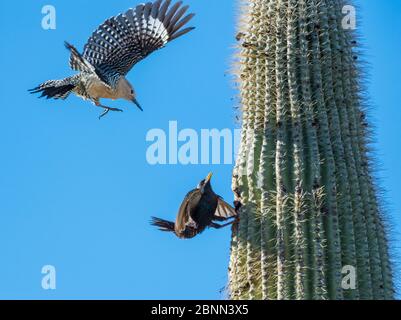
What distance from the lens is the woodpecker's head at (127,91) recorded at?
1004 centimetres

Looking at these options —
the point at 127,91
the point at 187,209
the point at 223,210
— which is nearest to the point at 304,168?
the point at 223,210

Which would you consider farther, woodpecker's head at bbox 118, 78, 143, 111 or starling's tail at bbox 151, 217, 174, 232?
woodpecker's head at bbox 118, 78, 143, 111

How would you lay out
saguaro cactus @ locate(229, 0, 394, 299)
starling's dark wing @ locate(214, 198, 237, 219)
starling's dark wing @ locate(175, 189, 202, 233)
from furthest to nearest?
1. starling's dark wing @ locate(175, 189, 202, 233)
2. starling's dark wing @ locate(214, 198, 237, 219)
3. saguaro cactus @ locate(229, 0, 394, 299)

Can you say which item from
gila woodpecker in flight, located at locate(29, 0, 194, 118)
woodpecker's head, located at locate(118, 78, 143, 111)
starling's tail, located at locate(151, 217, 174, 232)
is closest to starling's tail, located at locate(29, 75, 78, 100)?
gila woodpecker in flight, located at locate(29, 0, 194, 118)

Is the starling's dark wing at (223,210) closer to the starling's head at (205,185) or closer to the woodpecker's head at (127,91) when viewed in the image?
the starling's head at (205,185)

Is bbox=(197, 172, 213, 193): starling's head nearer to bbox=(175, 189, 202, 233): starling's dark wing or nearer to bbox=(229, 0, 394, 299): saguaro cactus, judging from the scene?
bbox=(175, 189, 202, 233): starling's dark wing

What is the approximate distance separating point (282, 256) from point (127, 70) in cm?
442

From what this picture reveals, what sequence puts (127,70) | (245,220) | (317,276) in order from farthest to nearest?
(127,70), (245,220), (317,276)

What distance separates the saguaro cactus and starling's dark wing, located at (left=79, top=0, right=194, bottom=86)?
285 centimetres

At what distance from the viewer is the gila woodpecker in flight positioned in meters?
9.65

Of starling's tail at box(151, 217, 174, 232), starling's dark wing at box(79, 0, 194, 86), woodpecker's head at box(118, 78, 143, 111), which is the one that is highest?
starling's dark wing at box(79, 0, 194, 86)

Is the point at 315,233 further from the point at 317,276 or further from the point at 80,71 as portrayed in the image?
the point at 80,71

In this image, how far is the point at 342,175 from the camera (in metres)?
6.26
